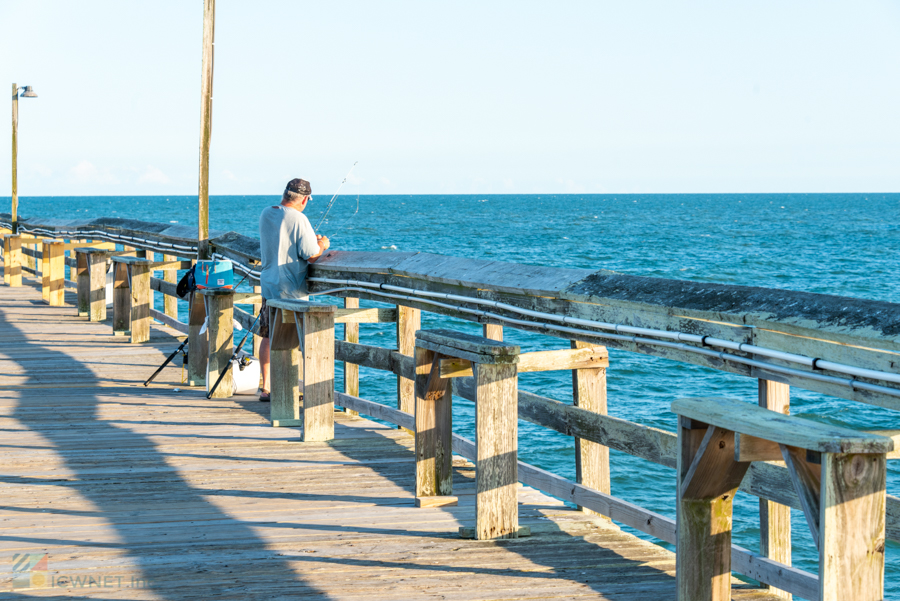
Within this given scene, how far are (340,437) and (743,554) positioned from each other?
3160 millimetres

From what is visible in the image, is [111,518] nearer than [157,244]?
Yes

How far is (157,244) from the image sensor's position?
1102 cm

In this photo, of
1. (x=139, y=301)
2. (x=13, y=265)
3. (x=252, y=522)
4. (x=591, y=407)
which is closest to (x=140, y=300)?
(x=139, y=301)

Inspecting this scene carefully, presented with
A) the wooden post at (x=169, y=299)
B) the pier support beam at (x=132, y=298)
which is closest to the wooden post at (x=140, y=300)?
the pier support beam at (x=132, y=298)

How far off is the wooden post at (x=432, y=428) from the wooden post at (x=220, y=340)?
3.27m

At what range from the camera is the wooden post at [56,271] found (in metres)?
13.5

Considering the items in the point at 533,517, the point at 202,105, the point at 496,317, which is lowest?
the point at 533,517

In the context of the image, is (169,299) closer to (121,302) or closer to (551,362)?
(121,302)

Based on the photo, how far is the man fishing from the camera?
6.50 meters

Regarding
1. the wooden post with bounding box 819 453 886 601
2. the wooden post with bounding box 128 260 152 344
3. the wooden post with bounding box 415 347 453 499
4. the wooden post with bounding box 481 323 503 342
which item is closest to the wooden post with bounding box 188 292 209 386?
the wooden post with bounding box 128 260 152 344

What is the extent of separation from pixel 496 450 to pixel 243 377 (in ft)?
12.7

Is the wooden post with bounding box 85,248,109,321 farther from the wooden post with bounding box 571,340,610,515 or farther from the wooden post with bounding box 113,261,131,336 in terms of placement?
the wooden post with bounding box 571,340,610,515

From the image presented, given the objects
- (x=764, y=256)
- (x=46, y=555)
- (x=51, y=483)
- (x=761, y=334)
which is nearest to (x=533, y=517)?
(x=761, y=334)

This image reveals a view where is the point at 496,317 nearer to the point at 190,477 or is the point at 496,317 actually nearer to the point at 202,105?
the point at 190,477
